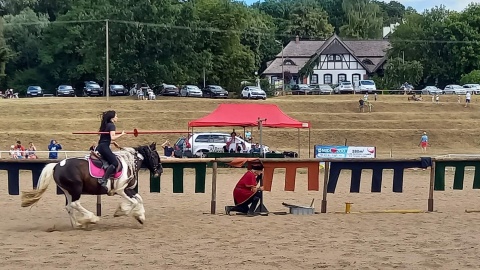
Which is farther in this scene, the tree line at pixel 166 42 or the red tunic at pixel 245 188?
the tree line at pixel 166 42

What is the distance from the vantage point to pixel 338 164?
1683cm

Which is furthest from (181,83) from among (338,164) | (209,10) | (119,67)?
(338,164)

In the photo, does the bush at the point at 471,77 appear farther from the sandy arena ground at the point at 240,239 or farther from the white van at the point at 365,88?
the sandy arena ground at the point at 240,239

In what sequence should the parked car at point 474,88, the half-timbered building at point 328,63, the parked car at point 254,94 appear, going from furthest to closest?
the half-timbered building at point 328,63, the parked car at point 474,88, the parked car at point 254,94

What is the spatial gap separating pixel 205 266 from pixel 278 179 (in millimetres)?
14419

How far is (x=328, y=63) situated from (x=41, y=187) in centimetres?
8562

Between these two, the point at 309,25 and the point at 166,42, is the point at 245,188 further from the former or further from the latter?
the point at 309,25

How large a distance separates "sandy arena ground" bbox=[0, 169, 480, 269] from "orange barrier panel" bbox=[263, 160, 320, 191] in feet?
2.91

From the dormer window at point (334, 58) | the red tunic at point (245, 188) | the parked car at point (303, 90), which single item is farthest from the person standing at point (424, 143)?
the dormer window at point (334, 58)

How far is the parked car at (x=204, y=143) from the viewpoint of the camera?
36.2 meters

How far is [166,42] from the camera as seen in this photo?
225 ft

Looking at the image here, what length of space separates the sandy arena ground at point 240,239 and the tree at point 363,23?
99.9 metres

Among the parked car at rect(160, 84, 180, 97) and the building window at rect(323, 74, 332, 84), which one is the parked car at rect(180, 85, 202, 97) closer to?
the parked car at rect(160, 84, 180, 97)

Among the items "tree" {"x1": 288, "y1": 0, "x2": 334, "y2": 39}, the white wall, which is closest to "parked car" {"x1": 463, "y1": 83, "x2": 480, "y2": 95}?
the white wall
